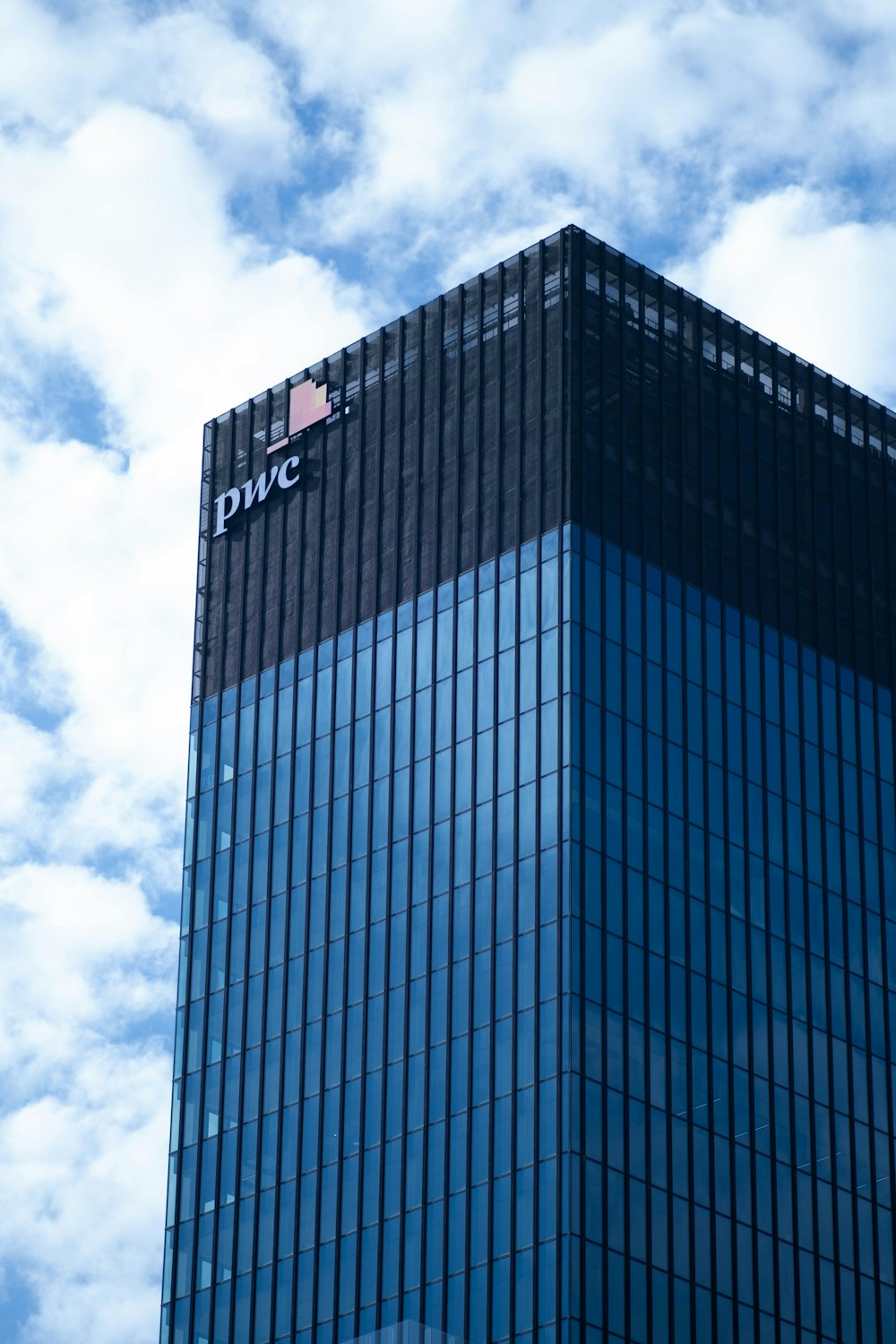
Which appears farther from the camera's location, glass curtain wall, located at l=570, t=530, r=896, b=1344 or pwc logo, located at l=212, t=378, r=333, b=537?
pwc logo, located at l=212, t=378, r=333, b=537

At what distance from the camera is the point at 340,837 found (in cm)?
14600

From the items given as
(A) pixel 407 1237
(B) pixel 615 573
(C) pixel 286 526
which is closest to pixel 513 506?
(B) pixel 615 573

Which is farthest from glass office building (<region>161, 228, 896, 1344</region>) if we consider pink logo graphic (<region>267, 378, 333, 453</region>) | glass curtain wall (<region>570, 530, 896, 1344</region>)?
pink logo graphic (<region>267, 378, 333, 453</region>)

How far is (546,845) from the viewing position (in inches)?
5315

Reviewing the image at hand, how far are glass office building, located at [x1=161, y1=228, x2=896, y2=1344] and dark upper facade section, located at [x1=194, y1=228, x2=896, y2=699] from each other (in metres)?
0.23

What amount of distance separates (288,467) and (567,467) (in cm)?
2131

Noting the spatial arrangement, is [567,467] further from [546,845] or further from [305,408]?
[305,408]

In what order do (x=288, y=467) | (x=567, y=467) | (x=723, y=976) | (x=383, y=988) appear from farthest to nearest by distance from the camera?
1. (x=288, y=467)
2. (x=567, y=467)
3. (x=383, y=988)
4. (x=723, y=976)

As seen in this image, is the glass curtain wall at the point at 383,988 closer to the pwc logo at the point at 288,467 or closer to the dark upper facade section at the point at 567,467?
the dark upper facade section at the point at 567,467

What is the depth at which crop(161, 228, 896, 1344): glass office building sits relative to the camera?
131125 millimetres

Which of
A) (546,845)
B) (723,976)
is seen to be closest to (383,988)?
(546,845)

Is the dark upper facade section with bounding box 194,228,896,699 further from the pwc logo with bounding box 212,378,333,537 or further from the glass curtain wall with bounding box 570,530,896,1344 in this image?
the glass curtain wall with bounding box 570,530,896,1344

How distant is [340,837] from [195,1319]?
Answer: 25.4 m

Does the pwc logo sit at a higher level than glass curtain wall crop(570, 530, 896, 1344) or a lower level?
higher
